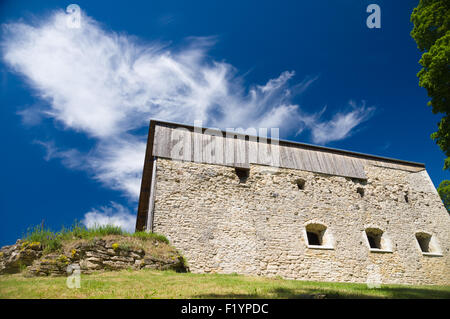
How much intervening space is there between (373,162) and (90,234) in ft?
49.7

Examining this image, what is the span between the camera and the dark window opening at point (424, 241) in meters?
13.6

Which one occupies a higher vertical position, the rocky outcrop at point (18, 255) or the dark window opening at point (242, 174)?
the dark window opening at point (242, 174)

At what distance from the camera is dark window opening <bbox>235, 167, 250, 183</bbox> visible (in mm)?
12062

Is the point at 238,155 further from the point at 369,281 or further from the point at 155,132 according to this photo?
the point at 369,281

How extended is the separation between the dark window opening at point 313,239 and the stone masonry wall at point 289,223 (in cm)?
72

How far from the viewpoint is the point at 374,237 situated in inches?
512

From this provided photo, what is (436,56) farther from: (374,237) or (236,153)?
(374,237)

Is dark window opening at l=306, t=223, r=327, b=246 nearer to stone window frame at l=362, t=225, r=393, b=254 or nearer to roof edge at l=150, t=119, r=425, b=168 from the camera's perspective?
Answer: stone window frame at l=362, t=225, r=393, b=254

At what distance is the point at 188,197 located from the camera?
34.8 feet

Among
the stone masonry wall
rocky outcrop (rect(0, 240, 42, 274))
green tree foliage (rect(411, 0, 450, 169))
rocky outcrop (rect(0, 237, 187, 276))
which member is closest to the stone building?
the stone masonry wall

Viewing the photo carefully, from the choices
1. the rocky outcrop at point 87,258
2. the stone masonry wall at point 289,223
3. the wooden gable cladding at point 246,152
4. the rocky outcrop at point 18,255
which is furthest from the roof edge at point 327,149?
the rocky outcrop at point 18,255

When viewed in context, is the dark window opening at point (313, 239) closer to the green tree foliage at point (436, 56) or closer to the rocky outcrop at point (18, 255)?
the green tree foliage at point (436, 56)

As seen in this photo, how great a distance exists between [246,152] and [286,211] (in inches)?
135

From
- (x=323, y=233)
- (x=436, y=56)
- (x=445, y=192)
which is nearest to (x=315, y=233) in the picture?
→ (x=323, y=233)
